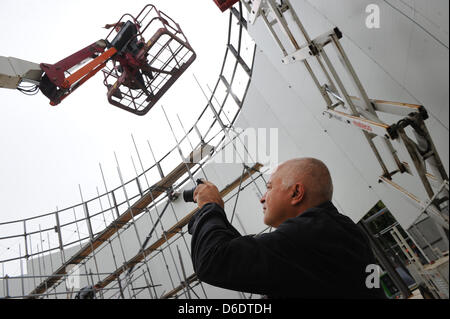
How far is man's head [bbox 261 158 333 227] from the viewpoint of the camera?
1155 millimetres

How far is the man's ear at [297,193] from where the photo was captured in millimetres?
1154

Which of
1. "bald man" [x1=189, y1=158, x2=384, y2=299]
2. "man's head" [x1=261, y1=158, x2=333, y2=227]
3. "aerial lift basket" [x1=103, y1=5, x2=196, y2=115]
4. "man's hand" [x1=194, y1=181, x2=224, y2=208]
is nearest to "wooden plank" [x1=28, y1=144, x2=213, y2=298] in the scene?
"aerial lift basket" [x1=103, y1=5, x2=196, y2=115]

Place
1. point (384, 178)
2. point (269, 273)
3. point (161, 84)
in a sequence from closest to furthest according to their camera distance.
Answer: point (269, 273), point (384, 178), point (161, 84)

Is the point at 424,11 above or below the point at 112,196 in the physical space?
below

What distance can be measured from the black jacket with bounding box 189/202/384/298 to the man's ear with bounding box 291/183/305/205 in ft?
0.51

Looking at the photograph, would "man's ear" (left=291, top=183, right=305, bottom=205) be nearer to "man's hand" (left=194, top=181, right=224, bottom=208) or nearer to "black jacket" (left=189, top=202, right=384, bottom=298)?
"black jacket" (left=189, top=202, right=384, bottom=298)

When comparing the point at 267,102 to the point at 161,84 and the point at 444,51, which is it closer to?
the point at 161,84

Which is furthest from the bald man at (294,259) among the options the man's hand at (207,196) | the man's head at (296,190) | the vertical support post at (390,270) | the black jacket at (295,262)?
the vertical support post at (390,270)

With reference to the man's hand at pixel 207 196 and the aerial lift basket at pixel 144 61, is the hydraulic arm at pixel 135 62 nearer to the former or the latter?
the aerial lift basket at pixel 144 61

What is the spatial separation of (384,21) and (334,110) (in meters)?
0.83

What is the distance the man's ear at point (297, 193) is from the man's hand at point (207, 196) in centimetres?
32

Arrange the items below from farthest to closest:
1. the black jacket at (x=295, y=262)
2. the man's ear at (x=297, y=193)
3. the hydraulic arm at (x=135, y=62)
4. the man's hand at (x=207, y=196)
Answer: the hydraulic arm at (x=135, y=62) < the man's hand at (x=207, y=196) < the man's ear at (x=297, y=193) < the black jacket at (x=295, y=262)
